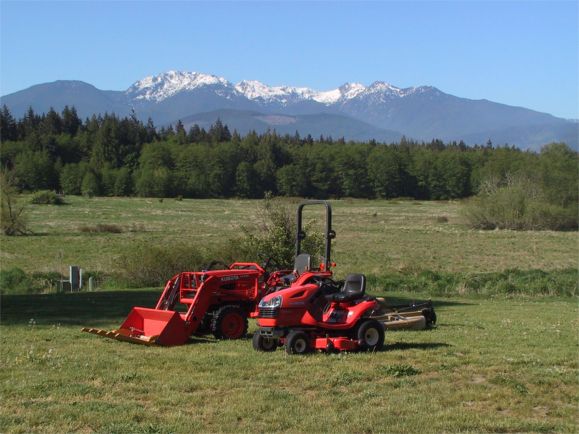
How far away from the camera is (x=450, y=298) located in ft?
81.8

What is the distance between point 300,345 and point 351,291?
1260mm

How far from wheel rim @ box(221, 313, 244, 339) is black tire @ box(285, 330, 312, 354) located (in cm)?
230

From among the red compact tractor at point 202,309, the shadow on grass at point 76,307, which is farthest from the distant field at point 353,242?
the red compact tractor at point 202,309

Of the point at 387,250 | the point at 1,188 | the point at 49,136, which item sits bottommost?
the point at 387,250

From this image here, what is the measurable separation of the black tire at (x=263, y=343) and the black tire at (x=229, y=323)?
5.06 ft

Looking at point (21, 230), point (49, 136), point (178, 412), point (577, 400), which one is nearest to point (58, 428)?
point (178, 412)

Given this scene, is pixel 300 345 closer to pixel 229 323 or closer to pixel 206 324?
pixel 229 323

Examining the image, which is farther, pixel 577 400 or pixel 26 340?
pixel 26 340

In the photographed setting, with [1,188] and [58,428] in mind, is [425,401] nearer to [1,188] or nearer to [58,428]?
[58,428]

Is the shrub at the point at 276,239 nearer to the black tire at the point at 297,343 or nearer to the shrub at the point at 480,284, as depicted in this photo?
the shrub at the point at 480,284

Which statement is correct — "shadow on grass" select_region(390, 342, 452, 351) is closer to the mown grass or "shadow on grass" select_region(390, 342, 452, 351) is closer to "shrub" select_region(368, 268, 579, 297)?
the mown grass

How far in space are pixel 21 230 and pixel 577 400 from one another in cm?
4964

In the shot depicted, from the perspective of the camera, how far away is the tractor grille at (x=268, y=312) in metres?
11.8

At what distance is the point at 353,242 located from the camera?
55844 millimetres
